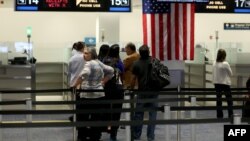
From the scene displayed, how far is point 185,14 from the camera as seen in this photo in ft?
35.0

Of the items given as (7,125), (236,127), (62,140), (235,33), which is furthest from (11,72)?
(235,33)

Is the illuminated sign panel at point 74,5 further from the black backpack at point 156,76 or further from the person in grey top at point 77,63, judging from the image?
the black backpack at point 156,76

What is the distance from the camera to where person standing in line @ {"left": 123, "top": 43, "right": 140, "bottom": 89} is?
30.2 ft

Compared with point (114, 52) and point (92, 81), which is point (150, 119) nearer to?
point (92, 81)

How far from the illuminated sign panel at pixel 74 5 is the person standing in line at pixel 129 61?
10.6ft

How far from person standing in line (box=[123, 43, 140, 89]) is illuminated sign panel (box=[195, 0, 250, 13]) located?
13.3 feet

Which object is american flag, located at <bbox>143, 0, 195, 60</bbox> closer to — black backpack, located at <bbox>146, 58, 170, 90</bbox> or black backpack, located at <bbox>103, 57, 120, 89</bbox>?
black backpack, located at <bbox>103, 57, 120, 89</bbox>

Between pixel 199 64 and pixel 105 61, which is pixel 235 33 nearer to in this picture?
pixel 199 64

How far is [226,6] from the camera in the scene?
499 inches

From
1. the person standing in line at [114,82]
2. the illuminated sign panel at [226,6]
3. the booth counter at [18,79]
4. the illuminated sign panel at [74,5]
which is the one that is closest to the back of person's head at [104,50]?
the person standing in line at [114,82]

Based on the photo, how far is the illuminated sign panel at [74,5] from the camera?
11.9 meters

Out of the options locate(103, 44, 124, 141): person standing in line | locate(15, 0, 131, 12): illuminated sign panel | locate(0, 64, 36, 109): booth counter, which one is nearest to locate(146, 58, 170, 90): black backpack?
locate(103, 44, 124, 141): person standing in line

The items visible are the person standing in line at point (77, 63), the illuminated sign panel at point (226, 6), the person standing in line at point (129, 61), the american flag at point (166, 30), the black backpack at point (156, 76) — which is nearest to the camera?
the black backpack at point (156, 76)

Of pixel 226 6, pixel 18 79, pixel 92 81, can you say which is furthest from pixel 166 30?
pixel 18 79
